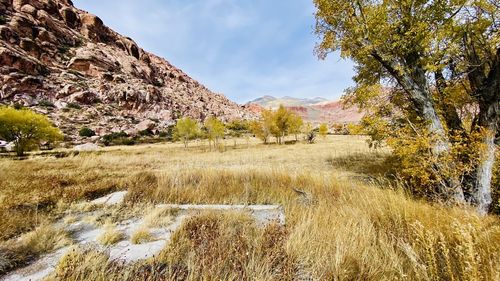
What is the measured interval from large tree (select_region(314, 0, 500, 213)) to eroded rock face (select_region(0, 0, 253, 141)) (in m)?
56.0

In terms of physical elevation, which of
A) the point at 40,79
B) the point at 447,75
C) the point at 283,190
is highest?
the point at 40,79

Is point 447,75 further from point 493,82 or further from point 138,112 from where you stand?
point 138,112

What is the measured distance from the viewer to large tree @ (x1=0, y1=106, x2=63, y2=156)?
2278 centimetres

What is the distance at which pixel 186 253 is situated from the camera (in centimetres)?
280

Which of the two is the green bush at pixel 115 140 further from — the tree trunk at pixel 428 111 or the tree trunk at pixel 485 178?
the tree trunk at pixel 485 178

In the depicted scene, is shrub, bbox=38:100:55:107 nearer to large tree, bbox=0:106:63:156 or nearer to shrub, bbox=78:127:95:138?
shrub, bbox=78:127:95:138

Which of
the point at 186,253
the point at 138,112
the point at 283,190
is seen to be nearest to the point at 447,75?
the point at 283,190

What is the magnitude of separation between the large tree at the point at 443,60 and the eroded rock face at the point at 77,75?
56.0m

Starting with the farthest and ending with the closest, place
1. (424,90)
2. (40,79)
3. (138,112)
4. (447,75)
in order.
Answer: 1. (138,112)
2. (40,79)
3. (447,75)
4. (424,90)

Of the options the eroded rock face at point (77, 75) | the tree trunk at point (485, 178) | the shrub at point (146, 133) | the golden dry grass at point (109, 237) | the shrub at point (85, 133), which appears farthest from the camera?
the shrub at point (146, 133)

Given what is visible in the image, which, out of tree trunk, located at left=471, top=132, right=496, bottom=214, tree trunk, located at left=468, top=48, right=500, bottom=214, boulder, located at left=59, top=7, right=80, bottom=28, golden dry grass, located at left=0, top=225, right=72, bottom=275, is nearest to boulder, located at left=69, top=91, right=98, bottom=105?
boulder, located at left=59, top=7, right=80, bottom=28

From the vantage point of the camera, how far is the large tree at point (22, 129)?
22781 millimetres

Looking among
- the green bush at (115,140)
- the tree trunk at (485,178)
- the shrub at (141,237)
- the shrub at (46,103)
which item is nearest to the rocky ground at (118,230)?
the shrub at (141,237)

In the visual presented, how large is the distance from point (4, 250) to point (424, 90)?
9064 millimetres
